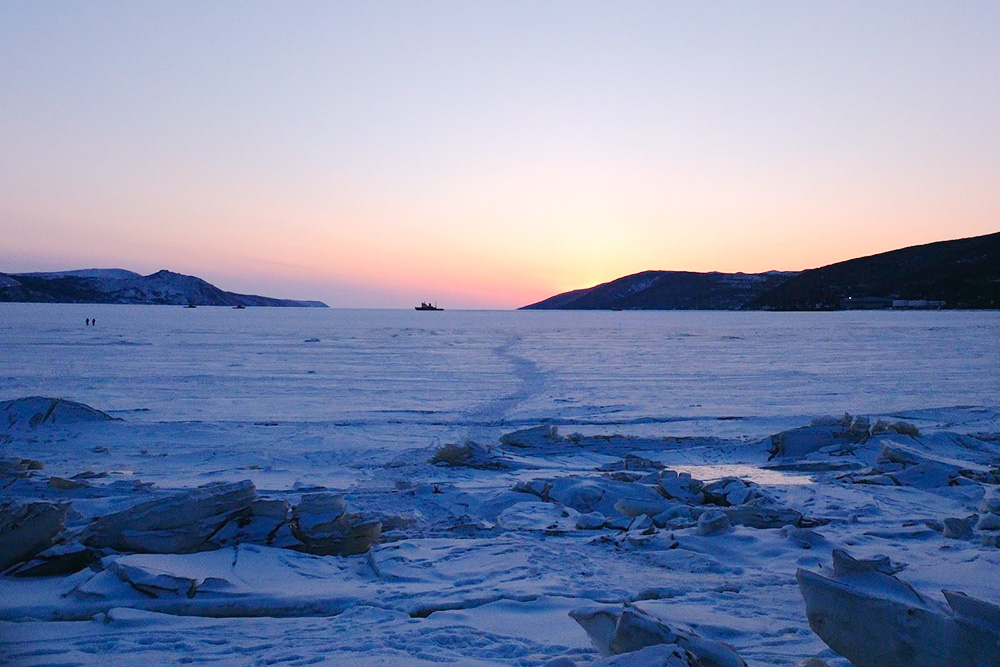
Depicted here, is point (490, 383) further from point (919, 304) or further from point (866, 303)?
point (866, 303)

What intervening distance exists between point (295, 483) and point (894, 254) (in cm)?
16858

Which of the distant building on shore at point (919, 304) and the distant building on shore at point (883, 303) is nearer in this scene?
the distant building on shore at point (919, 304)

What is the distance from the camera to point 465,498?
23.2 ft

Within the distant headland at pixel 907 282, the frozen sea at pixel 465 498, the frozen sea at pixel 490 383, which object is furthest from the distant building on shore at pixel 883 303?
the frozen sea at pixel 465 498

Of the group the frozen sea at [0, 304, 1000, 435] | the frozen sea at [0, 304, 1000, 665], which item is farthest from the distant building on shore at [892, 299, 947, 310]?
the frozen sea at [0, 304, 1000, 665]

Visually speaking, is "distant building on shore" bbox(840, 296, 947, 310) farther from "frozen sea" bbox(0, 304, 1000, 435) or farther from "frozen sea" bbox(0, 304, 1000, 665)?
"frozen sea" bbox(0, 304, 1000, 665)

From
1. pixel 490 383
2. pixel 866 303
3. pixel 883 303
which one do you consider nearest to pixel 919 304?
pixel 883 303

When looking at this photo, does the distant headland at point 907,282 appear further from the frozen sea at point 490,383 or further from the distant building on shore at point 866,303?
the frozen sea at point 490,383

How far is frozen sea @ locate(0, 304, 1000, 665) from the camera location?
152 inches

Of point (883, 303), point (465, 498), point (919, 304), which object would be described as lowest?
point (465, 498)

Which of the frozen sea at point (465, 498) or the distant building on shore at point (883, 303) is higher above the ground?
the distant building on shore at point (883, 303)

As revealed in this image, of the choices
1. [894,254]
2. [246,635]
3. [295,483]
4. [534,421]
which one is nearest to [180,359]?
[534,421]

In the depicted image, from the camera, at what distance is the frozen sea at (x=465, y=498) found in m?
3.86

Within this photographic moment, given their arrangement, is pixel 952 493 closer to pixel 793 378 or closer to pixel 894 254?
pixel 793 378
